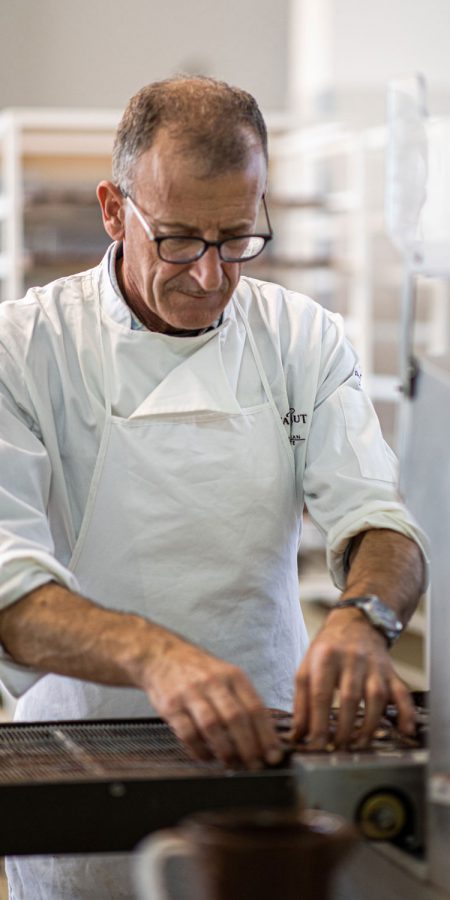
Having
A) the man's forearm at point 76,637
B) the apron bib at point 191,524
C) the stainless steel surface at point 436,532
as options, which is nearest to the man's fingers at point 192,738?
the man's forearm at point 76,637

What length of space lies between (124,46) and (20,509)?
23.0 ft

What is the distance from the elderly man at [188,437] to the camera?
5.69 feet

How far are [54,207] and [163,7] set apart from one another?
10.5 ft

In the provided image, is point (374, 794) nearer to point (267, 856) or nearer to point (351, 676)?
point (351, 676)

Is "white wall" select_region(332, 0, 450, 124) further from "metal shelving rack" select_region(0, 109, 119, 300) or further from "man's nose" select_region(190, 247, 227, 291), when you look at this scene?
"man's nose" select_region(190, 247, 227, 291)

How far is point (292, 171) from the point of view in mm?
6656

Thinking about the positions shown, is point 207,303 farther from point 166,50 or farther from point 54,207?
point 166,50

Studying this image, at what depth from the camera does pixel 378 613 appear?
1.62 m

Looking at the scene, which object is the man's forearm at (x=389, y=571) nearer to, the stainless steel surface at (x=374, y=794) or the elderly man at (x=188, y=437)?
the elderly man at (x=188, y=437)

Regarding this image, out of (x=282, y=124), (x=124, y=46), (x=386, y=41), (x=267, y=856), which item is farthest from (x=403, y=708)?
(x=124, y=46)

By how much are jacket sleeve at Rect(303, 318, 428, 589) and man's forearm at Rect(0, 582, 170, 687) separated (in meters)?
0.45

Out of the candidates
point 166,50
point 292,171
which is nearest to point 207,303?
point 292,171

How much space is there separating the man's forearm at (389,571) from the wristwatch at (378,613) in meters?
0.03

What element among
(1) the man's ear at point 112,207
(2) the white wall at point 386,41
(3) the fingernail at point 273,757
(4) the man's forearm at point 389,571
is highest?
(2) the white wall at point 386,41
